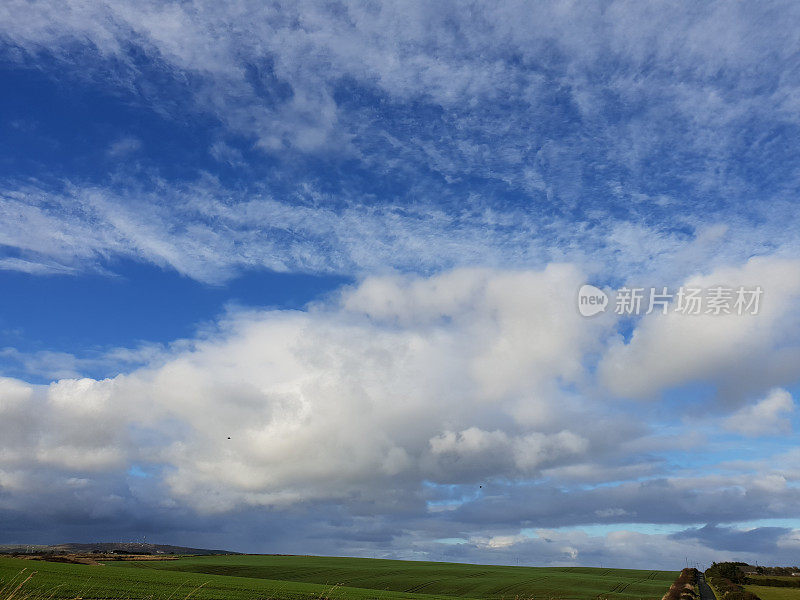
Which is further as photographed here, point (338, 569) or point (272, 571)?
point (338, 569)

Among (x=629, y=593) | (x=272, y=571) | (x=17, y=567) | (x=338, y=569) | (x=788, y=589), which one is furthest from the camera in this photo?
(x=338, y=569)

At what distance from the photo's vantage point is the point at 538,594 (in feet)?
368

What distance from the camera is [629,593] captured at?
122062 millimetres

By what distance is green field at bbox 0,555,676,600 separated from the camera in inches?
2822

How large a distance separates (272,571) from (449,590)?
6022cm

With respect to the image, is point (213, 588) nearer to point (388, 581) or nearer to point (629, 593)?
point (388, 581)

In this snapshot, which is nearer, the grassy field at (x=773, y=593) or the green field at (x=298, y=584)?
the green field at (x=298, y=584)

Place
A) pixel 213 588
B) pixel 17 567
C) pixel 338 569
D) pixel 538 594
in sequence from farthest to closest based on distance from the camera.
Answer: pixel 338 569
pixel 538 594
pixel 213 588
pixel 17 567

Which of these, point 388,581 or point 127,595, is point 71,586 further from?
point 388,581

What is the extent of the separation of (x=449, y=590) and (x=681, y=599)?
42.4 meters

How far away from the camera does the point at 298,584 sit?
343 ft

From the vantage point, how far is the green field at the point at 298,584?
71.7 metres

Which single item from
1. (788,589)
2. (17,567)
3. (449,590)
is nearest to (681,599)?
(449,590)

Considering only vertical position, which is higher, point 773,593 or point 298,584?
point 298,584
